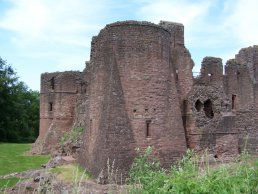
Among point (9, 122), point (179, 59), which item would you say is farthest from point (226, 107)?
point (9, 122)

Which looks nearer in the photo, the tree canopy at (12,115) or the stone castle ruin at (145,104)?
the stone castle ruin at (145,104)

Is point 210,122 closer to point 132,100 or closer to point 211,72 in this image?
point 211,72

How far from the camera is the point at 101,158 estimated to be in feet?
54.6

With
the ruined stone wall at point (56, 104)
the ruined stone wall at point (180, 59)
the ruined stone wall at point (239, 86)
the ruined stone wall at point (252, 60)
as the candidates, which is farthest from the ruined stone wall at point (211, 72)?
the ruined stone wall at point (56, 104)

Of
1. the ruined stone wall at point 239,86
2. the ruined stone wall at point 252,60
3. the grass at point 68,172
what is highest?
the ruined stone wall at point 252,60

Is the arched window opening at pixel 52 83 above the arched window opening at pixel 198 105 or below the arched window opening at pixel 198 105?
above

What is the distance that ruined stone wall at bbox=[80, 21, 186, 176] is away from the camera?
16672mm

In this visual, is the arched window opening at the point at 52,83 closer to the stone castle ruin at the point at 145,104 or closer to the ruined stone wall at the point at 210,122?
the stone castle ruin at the point at 145,104

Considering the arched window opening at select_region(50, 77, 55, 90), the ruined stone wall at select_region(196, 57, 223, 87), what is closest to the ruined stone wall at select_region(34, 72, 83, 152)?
the arched window opening at select_region(50, 77, 55, 90)

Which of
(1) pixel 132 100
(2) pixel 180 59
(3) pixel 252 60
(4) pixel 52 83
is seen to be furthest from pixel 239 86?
(4) pixel 52 83

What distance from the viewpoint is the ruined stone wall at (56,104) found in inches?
1222

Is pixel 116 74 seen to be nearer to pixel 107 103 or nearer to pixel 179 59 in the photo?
pixel 107 103

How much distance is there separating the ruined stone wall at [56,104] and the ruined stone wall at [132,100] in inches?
527

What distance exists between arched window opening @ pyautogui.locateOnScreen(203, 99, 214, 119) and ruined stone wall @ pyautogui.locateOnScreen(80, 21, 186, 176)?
14.3 feet
